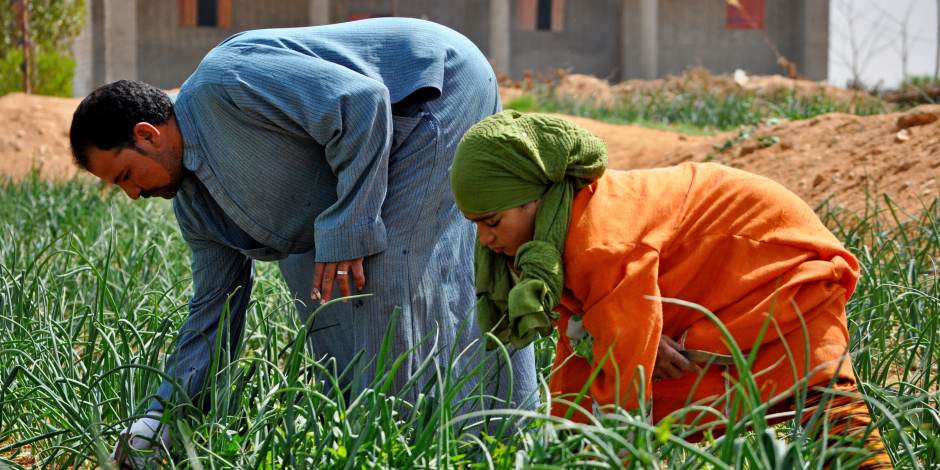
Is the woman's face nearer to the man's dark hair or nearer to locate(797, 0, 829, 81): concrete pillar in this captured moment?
the man's dark hair

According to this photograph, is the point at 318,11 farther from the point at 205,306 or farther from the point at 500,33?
the point at 205,306

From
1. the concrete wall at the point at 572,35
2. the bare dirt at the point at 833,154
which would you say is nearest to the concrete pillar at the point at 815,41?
the concrete wall at the point at 572,35

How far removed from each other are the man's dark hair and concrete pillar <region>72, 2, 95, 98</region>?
14.6 meters

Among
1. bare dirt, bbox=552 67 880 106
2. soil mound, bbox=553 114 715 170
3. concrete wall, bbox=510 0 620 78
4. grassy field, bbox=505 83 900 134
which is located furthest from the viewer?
concrete wall, bbox=510 0 620 78

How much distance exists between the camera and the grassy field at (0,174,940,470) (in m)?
1.26

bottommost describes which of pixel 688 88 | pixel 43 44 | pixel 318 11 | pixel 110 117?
pixel 110 117

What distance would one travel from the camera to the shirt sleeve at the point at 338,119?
1.77m

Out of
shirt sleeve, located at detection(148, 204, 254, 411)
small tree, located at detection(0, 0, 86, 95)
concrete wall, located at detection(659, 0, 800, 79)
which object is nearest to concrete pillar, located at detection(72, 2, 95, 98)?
small tree, located at detection(0, 0, 86, 95)

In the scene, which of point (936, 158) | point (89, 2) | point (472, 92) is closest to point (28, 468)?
point (472, 92)

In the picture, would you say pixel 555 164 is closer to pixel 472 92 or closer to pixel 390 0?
pixel 472 92

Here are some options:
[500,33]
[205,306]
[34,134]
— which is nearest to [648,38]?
[500,33]

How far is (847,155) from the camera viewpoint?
5102 millimetres

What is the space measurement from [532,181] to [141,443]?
41.3 inches

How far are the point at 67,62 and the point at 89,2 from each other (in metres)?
4.05
